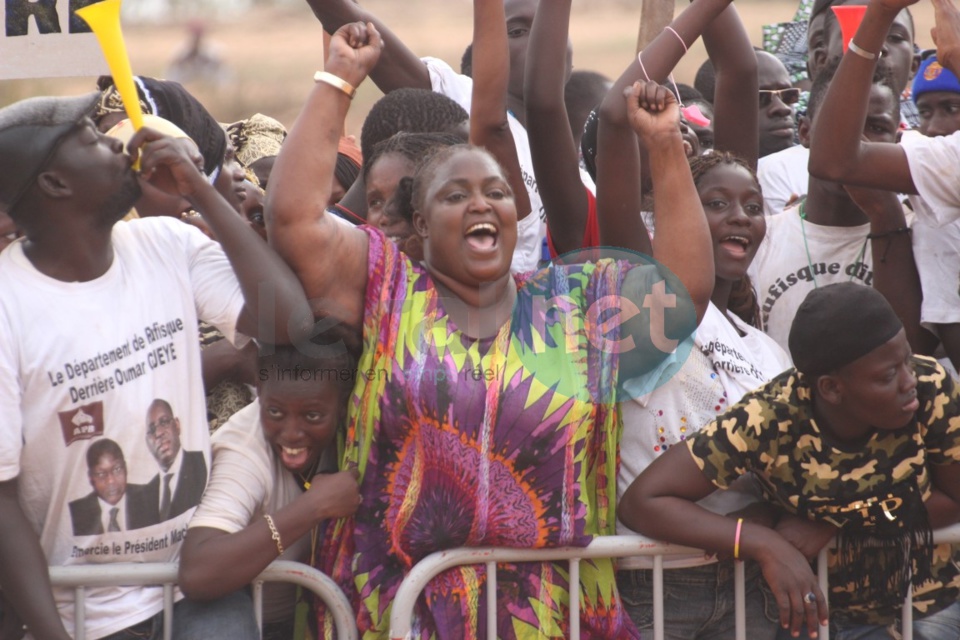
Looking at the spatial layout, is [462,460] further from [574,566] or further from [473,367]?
[574,566]

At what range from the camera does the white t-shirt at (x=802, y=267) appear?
4176 millimetres

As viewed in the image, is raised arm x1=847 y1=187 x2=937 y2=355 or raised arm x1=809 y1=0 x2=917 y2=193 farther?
raised arm x1=847 y1=187 x2=937 y2=355

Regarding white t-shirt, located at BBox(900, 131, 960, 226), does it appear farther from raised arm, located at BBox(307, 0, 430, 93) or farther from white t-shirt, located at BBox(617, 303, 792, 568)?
raised arm, located at BBox(307, 0, 430, 93)

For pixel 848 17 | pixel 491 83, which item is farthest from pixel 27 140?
pixel 848 17

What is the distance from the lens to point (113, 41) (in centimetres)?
297

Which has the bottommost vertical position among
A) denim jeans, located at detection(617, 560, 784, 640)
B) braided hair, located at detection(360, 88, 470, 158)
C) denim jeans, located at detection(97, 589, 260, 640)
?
denim jeans, located at detection(617, 560, 784, 640)

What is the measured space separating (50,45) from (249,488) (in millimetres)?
1389

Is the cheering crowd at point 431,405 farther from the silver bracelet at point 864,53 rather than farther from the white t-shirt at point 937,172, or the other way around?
the white t-shirt at point 937,172

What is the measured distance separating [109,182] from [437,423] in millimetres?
1017

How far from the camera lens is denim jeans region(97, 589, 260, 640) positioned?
2998 millimetres

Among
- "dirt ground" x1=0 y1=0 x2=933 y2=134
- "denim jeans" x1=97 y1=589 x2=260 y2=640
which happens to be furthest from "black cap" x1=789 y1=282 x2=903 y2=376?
"dirt ground" x1=0 y1=0 x2=933 y2=134

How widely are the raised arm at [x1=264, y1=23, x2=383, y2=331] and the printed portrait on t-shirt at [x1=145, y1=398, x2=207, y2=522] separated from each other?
466mm

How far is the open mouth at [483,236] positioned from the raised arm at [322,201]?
279 mm

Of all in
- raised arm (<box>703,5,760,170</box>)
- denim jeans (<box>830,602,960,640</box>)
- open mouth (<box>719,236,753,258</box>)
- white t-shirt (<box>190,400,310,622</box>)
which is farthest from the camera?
raised arm (<box>703,5,760,170</box>)
